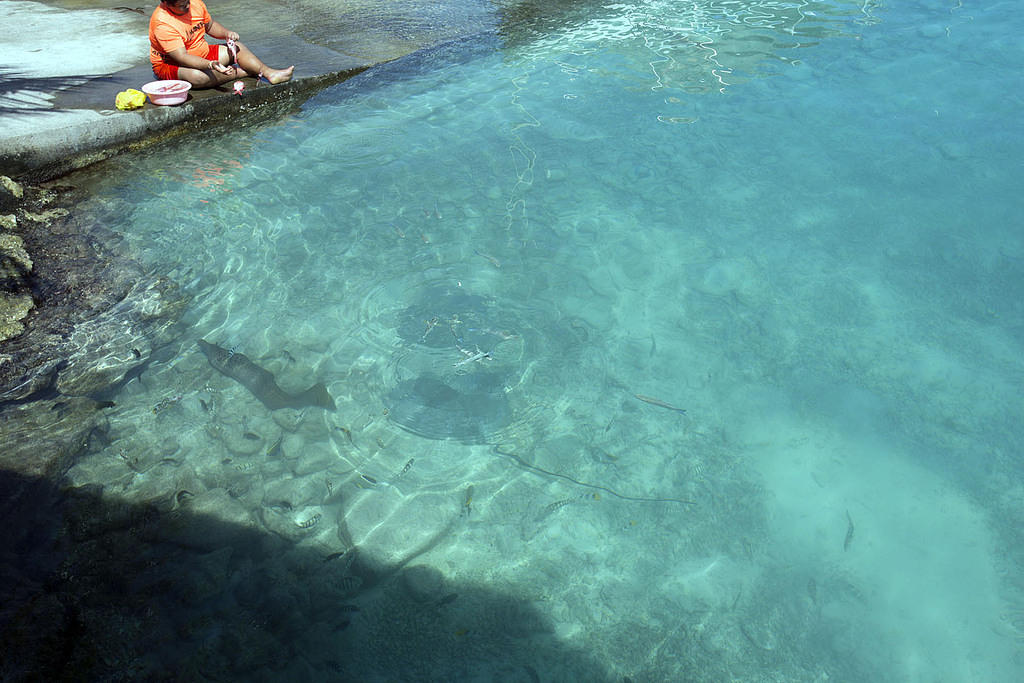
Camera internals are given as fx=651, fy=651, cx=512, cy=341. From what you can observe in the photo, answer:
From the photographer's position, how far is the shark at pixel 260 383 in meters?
4.23

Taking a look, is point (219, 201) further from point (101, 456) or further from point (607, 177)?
point (607, 177)

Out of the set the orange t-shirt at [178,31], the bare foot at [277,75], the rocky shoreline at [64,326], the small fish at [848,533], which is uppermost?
the orange t-shirt at [178,31]

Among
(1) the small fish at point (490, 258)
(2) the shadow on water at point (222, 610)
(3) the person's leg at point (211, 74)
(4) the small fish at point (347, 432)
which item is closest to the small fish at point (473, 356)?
(4) the small fish at point (347, 432)

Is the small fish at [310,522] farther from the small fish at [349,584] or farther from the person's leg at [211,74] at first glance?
the person's leg at [211,74]

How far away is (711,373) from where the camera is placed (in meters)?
4.50

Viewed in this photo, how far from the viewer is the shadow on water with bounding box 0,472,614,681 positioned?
9.59 ft

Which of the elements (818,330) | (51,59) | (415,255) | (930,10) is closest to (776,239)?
(818,330)

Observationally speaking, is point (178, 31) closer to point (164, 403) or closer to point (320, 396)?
point (164, 403)

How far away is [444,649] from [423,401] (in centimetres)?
164

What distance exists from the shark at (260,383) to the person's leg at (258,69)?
437 cm

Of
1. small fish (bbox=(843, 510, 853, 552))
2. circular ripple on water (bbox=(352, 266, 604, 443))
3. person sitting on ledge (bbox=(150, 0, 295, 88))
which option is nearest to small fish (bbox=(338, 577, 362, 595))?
circular ripple on water (bbox=(352, 266, 604, 443))

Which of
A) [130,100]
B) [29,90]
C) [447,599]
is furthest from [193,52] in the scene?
[447,599]

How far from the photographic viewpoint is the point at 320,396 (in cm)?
429

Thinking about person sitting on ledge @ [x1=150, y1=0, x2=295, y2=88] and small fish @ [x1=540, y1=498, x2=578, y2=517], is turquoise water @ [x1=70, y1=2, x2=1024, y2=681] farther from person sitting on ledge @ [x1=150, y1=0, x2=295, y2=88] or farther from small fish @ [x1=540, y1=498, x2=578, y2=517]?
person sitting on ledge @ [x1=150, y1=0, x2=295, y2=88]
